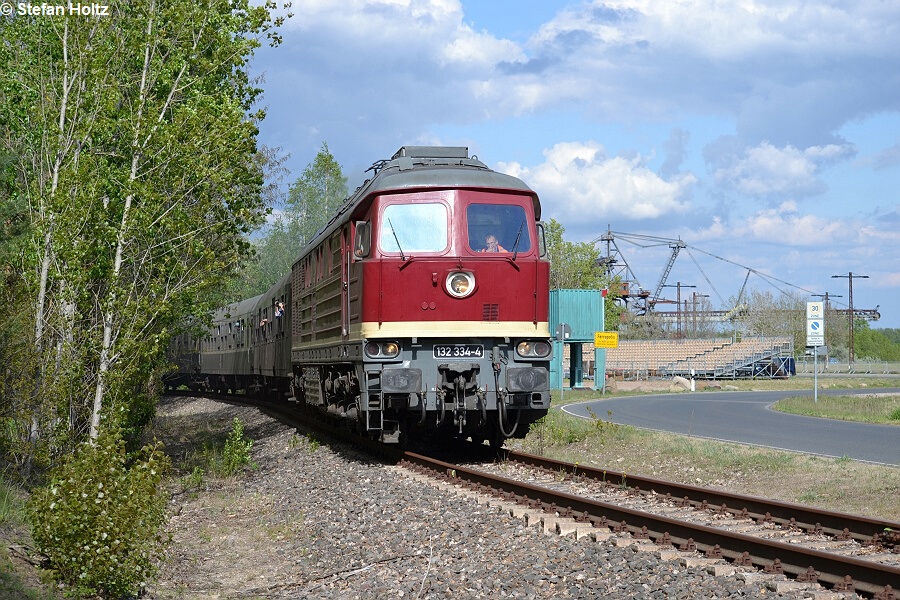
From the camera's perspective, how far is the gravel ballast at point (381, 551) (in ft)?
24.2

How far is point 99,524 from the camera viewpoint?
8539 mm

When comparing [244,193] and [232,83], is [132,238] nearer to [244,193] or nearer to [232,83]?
[244,193]

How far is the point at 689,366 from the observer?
221ft

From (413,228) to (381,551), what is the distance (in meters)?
5.51

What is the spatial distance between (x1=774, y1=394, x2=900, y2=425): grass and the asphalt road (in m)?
0.81

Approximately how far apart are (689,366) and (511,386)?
184 ft

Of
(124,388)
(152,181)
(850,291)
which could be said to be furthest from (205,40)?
(850,291)

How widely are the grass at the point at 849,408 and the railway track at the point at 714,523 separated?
47.5ft

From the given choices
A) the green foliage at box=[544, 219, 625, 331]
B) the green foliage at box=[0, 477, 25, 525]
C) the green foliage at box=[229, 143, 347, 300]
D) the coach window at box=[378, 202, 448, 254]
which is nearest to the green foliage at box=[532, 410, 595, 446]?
the coach window at box=[378, 202, 448, 254]

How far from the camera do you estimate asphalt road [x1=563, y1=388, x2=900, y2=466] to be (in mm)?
16922

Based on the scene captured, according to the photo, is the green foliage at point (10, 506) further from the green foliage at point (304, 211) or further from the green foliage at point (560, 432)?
the green foliage at point (304, 211)

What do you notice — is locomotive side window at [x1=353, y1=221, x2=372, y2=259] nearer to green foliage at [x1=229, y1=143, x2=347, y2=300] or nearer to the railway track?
the railway track

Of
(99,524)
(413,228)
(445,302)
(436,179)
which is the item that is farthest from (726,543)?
(436,179)

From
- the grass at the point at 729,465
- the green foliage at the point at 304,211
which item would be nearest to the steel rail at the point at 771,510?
the grass at the point at 729,465
